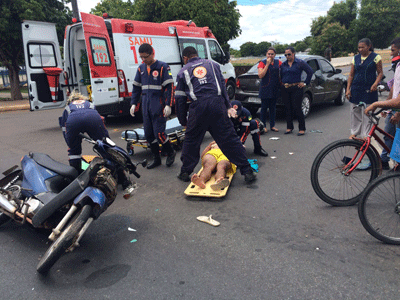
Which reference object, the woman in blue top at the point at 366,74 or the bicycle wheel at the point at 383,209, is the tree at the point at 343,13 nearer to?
the woman in blue top at the point at 366,74

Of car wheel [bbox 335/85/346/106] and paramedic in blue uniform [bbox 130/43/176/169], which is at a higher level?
paramedic in blue uniform [bbox 130/43/176/169]

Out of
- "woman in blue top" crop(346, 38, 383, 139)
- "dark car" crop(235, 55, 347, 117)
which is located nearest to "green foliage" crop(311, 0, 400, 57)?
"dark car" crop(235, 55, 347, 117)

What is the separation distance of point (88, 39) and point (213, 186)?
17.5 ft

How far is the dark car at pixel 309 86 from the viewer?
843 cm

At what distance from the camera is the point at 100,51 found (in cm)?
772

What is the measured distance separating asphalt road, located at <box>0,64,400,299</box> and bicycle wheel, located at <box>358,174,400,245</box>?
119 millimetres

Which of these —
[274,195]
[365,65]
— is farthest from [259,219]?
[365,65]

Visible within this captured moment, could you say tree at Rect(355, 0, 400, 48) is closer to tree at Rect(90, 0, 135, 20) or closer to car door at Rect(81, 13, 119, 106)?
tree at Rect(90, 0, 135, 20)

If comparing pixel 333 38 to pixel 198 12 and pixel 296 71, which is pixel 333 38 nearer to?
pixel 198 12

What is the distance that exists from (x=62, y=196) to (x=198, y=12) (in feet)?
60.9

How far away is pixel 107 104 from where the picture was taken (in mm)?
8008

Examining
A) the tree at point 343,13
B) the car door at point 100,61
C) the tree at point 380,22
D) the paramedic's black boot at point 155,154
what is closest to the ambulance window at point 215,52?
the car door at point 100,61

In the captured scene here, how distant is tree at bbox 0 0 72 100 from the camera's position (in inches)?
535

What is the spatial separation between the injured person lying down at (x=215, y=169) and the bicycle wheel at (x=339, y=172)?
1084 mm
